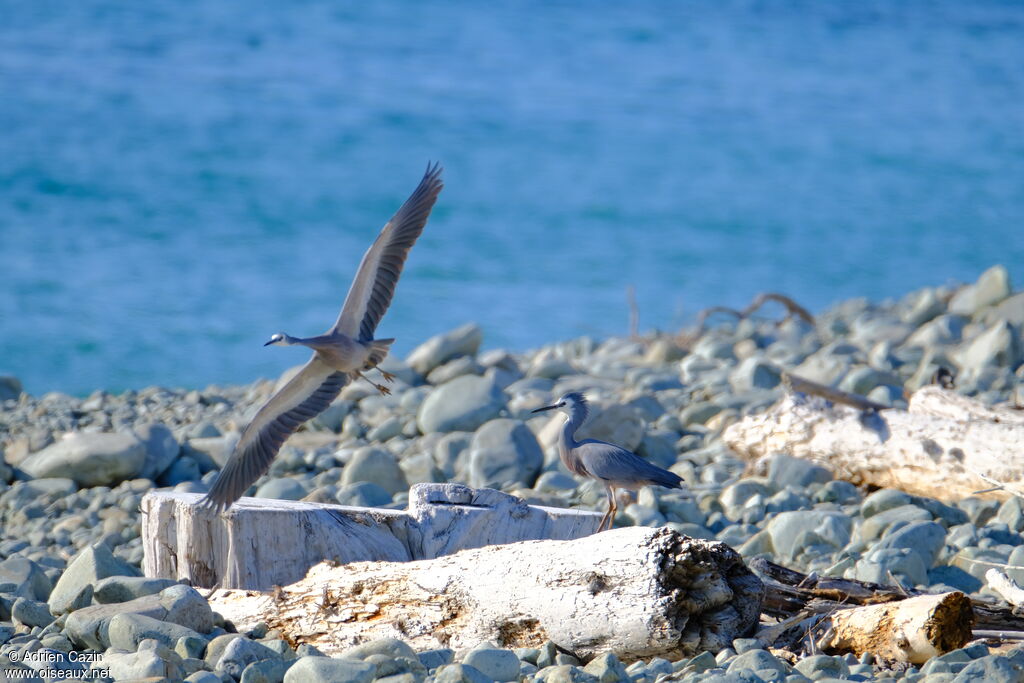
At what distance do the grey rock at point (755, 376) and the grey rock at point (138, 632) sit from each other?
4759 millimetres

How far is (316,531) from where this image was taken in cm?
404

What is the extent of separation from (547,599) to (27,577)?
220 centimetres

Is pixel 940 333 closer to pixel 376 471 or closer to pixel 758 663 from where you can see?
pixel 376 471

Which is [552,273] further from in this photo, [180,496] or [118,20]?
[180,496]

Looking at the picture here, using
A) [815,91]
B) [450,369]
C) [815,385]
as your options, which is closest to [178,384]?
[450,369]

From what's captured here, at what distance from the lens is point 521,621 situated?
354cm

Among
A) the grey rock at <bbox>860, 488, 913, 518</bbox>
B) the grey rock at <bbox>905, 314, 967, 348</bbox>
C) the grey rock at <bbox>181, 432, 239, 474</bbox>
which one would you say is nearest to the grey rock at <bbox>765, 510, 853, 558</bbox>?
the grey rock at <bbox>860, 488, 913, 518</bbox>

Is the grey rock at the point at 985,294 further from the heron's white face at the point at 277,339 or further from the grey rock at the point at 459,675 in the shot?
the grey rock at the point at 459,675

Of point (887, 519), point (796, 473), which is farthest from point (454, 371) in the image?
point (887, 519)

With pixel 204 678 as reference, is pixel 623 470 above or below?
above

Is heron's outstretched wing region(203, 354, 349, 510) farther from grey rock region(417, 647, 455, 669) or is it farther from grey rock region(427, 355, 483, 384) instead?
grey rock region(427, 355, 483, 384)

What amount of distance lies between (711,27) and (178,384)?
16.1m

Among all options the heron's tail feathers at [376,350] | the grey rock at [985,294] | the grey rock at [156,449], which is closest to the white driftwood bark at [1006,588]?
the heron's tail feathers at [376,350]

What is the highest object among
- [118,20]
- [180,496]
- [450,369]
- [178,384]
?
[118,20]
